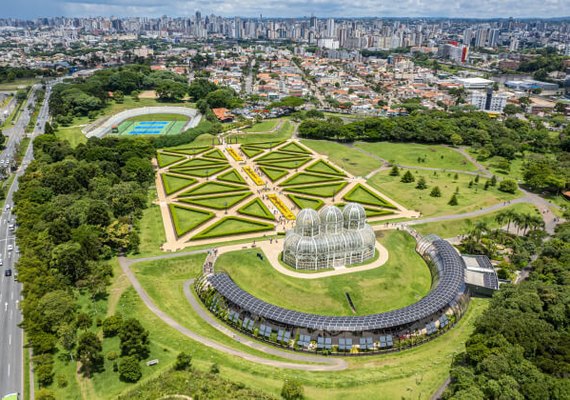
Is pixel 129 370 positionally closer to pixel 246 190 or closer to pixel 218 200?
pixel 218 200

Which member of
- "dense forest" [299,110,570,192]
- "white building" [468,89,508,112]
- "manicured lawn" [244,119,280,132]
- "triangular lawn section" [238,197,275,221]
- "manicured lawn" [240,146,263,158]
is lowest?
"triangular lawn section" [238,197,275,221]

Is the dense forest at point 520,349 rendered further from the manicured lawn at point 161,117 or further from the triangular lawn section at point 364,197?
the manicured lawn at point 161,117

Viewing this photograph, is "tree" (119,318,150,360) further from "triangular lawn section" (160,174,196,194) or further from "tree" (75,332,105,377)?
"triangular lawn section" (160,174,196,194)

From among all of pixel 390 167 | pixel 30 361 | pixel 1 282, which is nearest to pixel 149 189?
pixel 1 282

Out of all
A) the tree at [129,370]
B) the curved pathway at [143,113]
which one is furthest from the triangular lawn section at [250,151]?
the tree at [129,370]

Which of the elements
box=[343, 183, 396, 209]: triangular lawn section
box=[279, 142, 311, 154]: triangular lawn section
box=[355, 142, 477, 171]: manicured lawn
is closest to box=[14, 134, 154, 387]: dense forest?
box=[279, 142, 311, 154]: triangular lawn section

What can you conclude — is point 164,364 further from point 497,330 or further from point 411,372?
point 497,330
